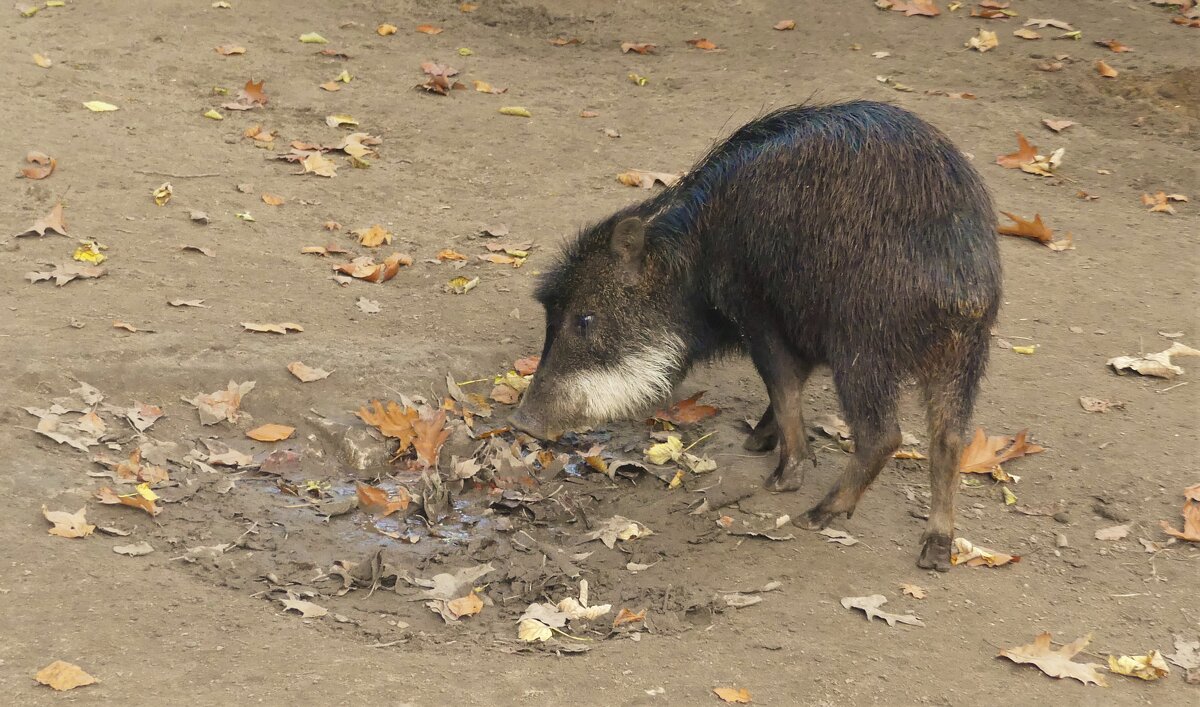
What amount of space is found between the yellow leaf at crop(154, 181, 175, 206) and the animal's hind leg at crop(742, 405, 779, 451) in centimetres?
355

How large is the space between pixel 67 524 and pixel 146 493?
0.38m

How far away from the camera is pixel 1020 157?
8.03m

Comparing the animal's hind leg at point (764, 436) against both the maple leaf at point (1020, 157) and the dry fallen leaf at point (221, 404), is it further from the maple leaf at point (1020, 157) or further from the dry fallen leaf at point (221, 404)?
the maple leaf at point (1020, 157)

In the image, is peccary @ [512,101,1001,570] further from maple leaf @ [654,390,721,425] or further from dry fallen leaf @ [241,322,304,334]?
dry fallen leaf @ [241,322,304,334]

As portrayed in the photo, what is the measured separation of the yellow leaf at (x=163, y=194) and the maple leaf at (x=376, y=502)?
2735 millimetres

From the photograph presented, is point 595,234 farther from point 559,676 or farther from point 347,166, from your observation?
point 347,166

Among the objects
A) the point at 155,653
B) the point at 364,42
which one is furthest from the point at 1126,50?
the point at 155,653

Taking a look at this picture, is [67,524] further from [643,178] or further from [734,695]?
[643,178]

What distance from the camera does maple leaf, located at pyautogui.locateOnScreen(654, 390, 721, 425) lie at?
5648 millimetres

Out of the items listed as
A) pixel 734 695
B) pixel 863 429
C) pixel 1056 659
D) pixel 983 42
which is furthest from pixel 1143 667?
pixel 983 42

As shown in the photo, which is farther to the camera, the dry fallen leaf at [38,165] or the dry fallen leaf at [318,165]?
the dry fallen leaf at [318,165]

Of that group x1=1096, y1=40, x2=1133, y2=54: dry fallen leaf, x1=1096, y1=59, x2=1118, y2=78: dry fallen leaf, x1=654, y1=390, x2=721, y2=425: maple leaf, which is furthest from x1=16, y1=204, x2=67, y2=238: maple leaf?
x1=1096, y1=40, x2=1133, y2=54: dry fallen leaf

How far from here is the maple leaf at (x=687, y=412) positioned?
565cm

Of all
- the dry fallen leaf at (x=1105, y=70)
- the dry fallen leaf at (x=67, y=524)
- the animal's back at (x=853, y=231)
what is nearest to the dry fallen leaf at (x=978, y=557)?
the animal's back at (x=853, y=231)
